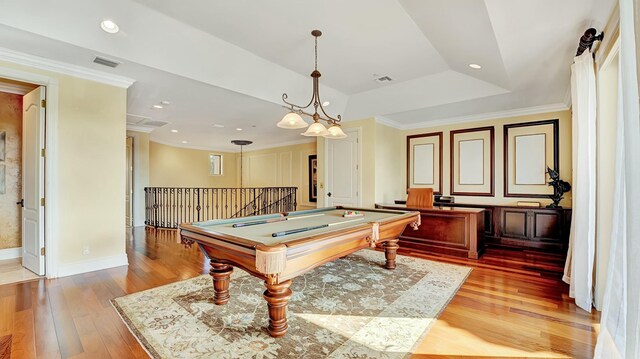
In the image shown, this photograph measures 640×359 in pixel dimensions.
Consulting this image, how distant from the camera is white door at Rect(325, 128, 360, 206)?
21.9 ft

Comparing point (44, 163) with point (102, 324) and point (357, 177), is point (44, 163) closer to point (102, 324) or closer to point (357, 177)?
point (102, 324)

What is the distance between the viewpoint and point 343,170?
22.7ft

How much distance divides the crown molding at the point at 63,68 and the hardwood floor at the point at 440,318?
2585 mm

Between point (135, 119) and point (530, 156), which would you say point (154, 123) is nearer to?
point (135, 119)

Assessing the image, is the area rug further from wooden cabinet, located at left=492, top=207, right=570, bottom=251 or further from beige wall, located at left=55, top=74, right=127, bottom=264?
wooden cabinet, located at left=492, top=207, right=570, bottom=251

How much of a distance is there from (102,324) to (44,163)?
96.1 inches

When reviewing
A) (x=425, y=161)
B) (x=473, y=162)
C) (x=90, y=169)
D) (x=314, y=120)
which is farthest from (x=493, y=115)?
(x=90, y=169)

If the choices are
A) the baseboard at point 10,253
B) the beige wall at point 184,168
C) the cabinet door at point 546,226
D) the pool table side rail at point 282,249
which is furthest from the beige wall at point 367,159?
the beige wall at point 184,168

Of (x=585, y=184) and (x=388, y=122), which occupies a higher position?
(x=388, y=122)

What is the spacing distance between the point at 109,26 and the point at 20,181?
343 cm

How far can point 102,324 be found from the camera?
246 centimetres

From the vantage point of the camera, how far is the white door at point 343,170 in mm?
6688

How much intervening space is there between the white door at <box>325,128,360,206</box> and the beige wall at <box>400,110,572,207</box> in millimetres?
1367

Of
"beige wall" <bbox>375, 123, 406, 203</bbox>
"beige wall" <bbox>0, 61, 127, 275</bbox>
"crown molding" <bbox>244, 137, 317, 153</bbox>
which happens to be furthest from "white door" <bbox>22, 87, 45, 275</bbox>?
"crown molding" <bbox>244, 137, 317, 153</bbox>
